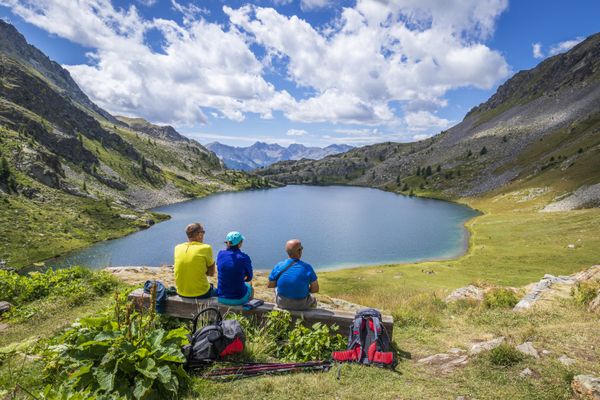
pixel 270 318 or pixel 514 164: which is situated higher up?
pixel 514 164

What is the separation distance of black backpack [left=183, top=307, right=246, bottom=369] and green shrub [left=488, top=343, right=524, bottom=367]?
6147 millimetres

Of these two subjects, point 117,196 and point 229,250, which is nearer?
point 229,250

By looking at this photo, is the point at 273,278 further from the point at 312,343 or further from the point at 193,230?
the point at 193,230

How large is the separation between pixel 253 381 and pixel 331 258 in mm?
60543

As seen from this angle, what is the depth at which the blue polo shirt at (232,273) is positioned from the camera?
10633mm

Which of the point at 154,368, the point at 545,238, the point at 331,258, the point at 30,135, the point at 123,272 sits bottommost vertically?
the point at 331,258

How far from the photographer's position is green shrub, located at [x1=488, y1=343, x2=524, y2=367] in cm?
A: 782

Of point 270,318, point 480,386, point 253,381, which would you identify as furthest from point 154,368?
point 480,386

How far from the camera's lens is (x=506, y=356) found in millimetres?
7867

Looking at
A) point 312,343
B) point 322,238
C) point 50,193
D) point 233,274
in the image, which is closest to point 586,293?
point 312,343

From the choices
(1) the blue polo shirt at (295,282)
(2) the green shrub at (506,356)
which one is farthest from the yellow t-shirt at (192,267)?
(2) the green shrub at (506,356)

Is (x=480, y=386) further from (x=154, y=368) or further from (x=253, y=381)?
(x=154, y=368)

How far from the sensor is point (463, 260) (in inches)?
2133

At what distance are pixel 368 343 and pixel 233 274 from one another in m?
4.60
